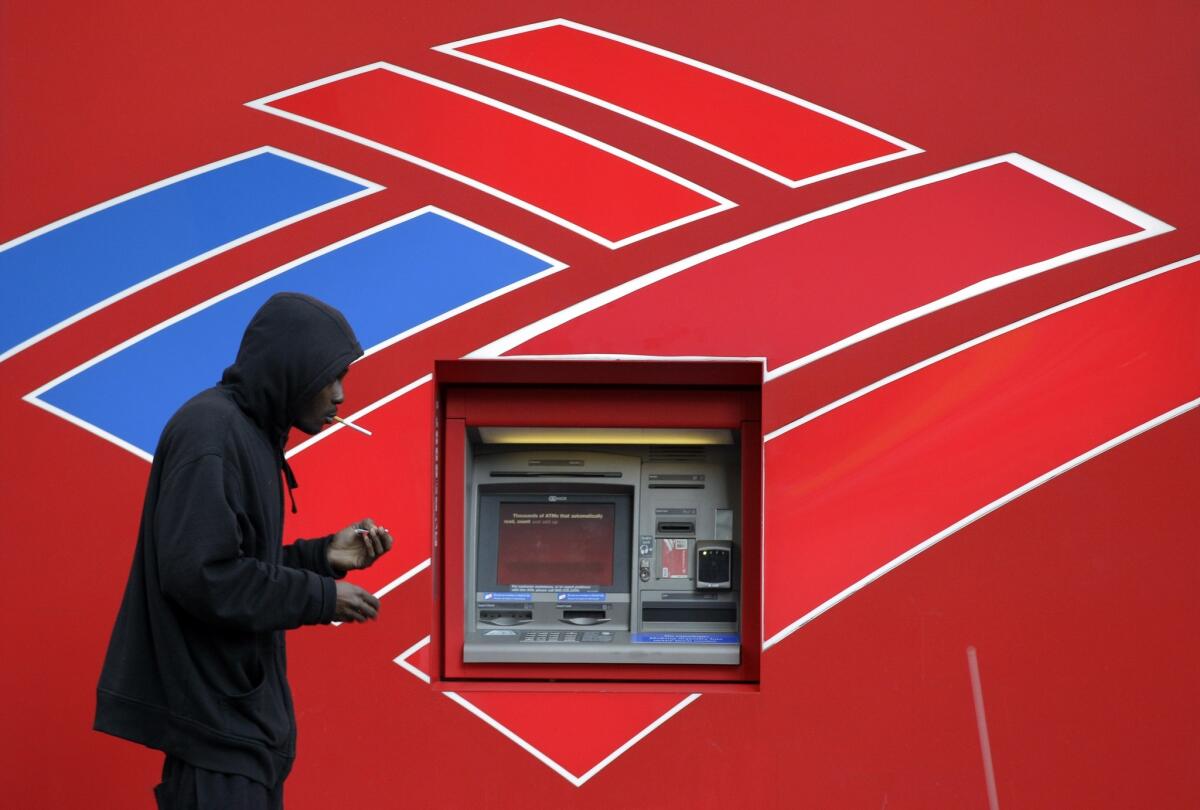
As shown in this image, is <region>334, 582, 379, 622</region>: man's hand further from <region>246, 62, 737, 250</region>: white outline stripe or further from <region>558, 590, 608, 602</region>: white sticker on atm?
<region>246, 62, 737, 250</region>: white outline stripe

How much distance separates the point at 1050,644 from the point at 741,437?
3.78 feet

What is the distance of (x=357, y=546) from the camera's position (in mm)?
3008

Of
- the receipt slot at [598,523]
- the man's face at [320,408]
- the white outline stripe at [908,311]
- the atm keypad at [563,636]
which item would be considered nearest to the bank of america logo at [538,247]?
the white outline stripe at [908,311]

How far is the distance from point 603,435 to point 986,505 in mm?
1232

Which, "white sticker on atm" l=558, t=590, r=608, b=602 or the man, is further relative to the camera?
"white sticker on atm" l=558, t=590, r=608, b=602

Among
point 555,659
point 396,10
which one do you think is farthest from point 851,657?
point 396,10

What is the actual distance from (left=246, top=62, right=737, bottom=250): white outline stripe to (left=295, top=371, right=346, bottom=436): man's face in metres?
1.65

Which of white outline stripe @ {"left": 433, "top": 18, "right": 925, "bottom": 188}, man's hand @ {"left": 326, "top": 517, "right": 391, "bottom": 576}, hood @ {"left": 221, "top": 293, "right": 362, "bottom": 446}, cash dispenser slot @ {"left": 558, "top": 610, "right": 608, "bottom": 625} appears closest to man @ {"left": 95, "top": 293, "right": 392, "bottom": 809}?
hood @ {"left": 221, "top": 293, "right": 362, "bottom": 446}

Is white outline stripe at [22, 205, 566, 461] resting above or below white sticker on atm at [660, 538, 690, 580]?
above

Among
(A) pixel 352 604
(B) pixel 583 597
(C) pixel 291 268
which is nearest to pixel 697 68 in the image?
(C) pixel 291 268

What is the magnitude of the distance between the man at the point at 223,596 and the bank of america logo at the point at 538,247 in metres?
1.55

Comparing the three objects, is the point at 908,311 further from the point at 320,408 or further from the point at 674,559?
the point at 320,408

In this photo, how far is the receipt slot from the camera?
4426mm

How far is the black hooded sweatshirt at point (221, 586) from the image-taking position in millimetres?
2580
